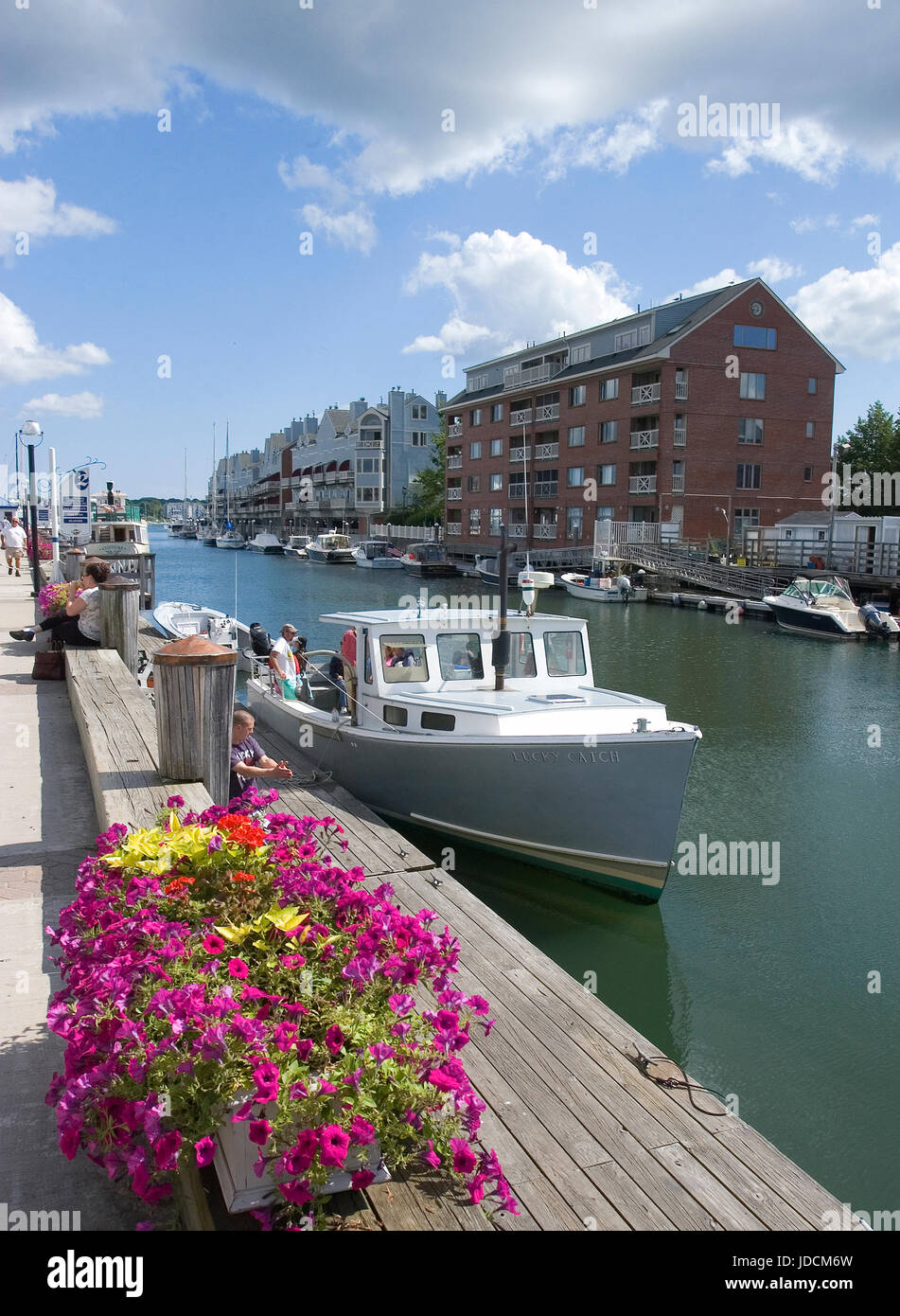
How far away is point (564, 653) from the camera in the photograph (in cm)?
1199

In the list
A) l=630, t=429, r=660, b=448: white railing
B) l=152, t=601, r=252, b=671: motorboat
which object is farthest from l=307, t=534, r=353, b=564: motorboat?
l=152, t=601, r=252, b=671: motorboat

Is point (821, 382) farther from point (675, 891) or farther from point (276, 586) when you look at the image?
point (675, 891)

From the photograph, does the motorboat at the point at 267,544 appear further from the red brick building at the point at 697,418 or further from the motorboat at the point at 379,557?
the red brick building at the point at 697,418

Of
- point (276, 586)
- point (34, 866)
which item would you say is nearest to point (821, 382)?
point (276, 586)

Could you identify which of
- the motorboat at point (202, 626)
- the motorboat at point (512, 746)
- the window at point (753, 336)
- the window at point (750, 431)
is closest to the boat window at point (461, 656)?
the motorboat at point (512, 746)

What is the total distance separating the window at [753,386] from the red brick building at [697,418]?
75 mm

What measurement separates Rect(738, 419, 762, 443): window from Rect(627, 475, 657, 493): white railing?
5.52 meters

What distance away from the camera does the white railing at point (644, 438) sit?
50719 millimetres

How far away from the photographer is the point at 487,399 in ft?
219

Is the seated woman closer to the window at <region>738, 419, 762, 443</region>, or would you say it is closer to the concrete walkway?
the concrete walkway

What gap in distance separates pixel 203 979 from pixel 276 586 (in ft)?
203

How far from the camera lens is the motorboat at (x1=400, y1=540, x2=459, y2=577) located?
224 ft

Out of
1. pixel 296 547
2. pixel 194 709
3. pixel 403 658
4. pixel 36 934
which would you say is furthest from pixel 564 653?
pixel 296 547
